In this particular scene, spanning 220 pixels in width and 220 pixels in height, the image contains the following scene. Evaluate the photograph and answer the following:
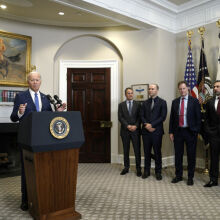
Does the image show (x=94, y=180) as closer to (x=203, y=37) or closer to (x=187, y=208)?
(x=187, y=208)

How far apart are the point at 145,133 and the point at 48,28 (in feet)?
11.0

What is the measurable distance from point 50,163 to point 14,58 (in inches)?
142

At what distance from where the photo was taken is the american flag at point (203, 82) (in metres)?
4.89

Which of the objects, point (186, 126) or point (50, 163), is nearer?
point (50, 163)

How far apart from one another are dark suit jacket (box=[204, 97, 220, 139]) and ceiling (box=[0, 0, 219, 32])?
2.33 m

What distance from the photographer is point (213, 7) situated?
5.17m

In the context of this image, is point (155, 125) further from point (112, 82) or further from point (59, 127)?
point (59, 127)

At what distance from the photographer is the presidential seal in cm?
250

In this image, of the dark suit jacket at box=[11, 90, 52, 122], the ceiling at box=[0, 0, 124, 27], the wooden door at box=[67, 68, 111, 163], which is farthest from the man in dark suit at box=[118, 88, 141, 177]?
the dark suit jacket at box=[11, 90, 52, 122]

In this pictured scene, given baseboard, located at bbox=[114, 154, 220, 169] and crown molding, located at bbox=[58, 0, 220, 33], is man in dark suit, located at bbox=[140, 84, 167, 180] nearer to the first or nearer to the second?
baseboard, located at bbox=[114, 154, 220, 169]

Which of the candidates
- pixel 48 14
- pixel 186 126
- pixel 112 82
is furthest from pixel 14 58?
pixel 186 126

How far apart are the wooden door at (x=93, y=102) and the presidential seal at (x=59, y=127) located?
355 cm

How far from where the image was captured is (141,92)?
5.64 meters

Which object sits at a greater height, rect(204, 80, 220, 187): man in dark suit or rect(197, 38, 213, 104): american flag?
rect(197, 38, 213, 104): american flag
